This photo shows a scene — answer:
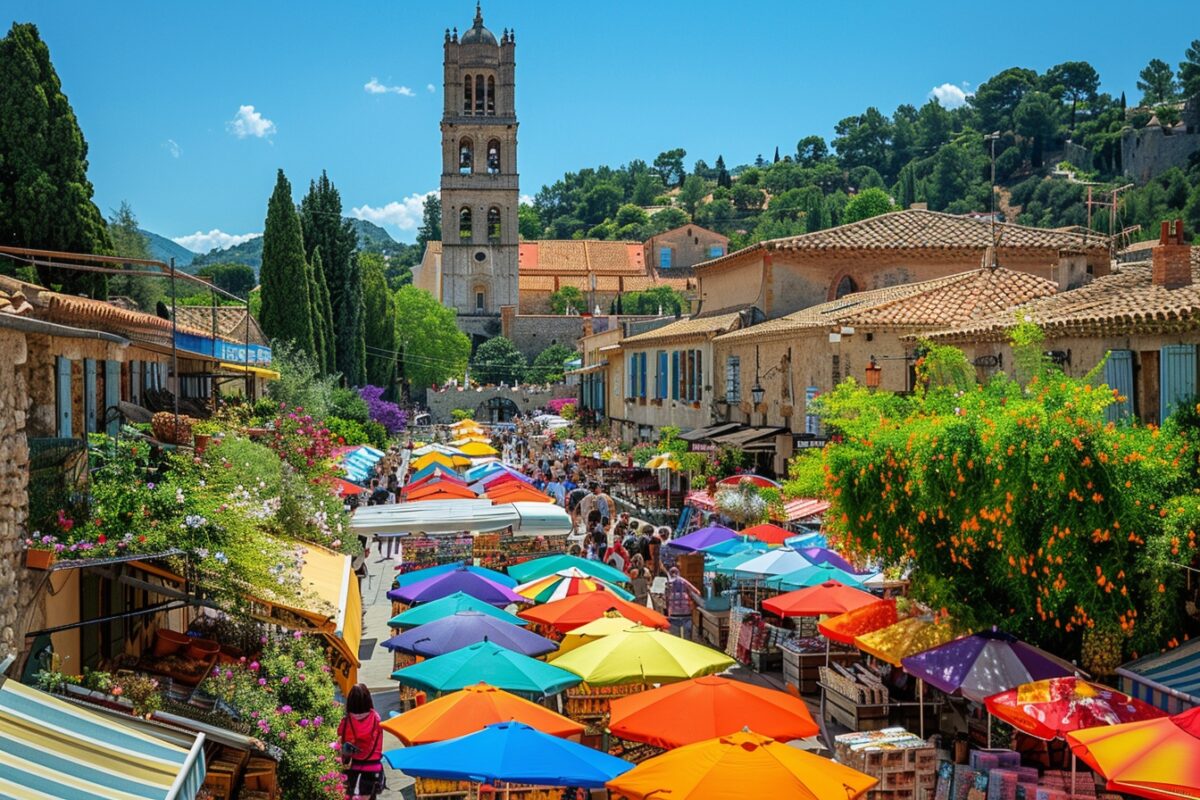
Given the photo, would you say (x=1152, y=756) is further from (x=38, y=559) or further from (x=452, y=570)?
(x=452, y=570)

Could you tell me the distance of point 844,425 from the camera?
1287cm

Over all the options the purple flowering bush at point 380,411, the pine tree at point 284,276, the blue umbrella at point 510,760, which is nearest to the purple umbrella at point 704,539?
the blue umbrella at point 510,760

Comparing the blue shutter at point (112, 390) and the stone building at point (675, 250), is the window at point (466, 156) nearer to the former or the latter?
the stone building at point (675, 250)

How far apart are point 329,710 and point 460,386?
77.9 m

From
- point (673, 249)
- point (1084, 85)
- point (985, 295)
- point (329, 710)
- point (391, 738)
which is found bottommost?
point (391, 738)

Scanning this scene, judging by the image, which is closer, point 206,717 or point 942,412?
point 206,717

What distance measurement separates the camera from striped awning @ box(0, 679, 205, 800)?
5.73 meters

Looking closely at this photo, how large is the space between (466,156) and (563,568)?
74089 mm

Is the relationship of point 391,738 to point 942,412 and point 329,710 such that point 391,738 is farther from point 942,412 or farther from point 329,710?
point 942,412

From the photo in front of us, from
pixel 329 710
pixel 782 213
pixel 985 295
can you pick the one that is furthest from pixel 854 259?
pixel 782 213

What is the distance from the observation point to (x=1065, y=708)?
9.98m

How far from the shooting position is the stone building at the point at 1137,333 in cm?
1255

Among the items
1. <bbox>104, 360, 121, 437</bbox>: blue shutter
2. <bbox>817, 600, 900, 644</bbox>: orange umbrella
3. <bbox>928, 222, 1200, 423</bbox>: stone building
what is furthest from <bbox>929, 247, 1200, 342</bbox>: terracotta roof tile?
<bbox>104, 360, 121, 437</bbox>: blue shutter

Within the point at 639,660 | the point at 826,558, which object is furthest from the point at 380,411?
the point at 639,660
